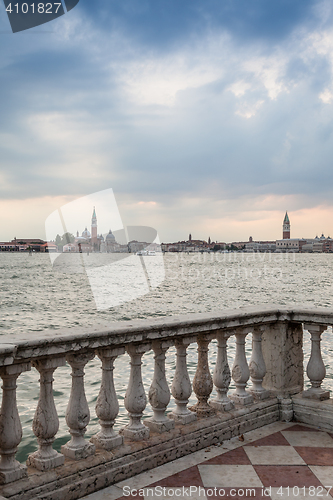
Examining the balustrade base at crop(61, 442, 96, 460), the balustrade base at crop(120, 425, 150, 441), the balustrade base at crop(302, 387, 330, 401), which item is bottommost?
the balustrade base at crop(302, 387, 330, 401)

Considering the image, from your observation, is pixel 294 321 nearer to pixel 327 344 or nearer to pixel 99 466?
pixel 99 466

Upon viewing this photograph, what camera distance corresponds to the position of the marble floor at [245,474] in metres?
2.86

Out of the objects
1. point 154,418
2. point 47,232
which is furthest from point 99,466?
point 47,232

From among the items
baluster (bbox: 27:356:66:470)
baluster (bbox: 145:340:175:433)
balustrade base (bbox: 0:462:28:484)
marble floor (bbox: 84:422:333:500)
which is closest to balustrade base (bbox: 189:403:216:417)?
marble floor (bbox: 84:422:333:500)

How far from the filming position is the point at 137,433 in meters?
3.18

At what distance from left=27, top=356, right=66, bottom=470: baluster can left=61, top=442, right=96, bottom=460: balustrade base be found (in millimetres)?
101

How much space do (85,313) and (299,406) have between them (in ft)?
80.5

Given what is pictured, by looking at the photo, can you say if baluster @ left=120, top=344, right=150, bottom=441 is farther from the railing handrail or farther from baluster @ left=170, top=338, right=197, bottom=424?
baluster @ left=170, top=338, right=197, bottom=424

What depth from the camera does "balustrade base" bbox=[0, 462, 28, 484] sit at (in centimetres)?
246

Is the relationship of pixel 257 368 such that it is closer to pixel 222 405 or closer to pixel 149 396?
pixel 222 405

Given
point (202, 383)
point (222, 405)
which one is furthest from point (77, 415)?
point (222, 405)

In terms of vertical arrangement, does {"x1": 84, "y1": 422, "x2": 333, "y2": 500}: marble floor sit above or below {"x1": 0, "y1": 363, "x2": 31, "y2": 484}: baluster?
below

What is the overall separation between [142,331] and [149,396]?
0.65 metres

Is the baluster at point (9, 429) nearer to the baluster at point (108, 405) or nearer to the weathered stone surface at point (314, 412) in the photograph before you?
the baluster at point (108, 405)
